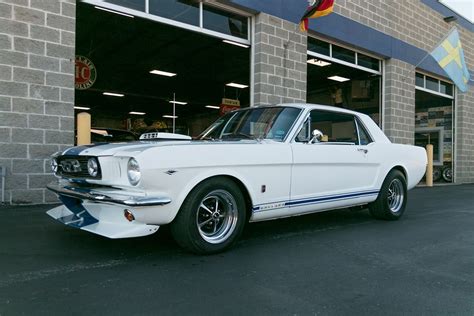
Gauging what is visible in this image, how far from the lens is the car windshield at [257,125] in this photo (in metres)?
4.39

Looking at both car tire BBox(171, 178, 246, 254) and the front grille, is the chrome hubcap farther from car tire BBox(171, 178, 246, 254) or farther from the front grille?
the front grille

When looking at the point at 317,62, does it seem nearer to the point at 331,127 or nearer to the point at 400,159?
the point at 400,159

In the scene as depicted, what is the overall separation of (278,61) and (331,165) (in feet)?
15.9

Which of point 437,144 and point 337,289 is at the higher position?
point 437,144

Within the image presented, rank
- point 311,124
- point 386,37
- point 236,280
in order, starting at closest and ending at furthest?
1. point 236,280
2. point 311,124
3. point 386,37

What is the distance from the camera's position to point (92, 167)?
139 inches

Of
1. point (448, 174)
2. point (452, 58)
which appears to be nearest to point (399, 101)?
point (452, 58)

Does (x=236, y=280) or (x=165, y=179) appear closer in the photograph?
(x=236, y=280)

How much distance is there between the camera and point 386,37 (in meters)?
12.0

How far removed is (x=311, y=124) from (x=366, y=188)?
4.22 ft

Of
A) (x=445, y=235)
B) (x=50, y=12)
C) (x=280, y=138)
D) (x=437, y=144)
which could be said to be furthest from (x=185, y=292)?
(x=437, y=144)

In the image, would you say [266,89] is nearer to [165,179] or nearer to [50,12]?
[50,12]

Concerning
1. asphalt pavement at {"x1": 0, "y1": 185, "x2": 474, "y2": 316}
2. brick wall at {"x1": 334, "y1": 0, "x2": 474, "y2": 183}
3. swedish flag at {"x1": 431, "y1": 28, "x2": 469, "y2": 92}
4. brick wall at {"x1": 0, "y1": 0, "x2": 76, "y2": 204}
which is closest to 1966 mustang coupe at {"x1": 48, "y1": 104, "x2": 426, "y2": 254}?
asphalt pavement at {"x1": 0, "y1": 185, "x2": 474, "y2": 316}

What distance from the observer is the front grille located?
3.63 m
